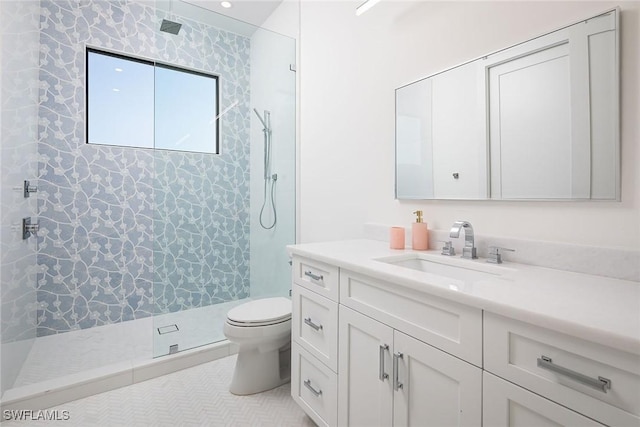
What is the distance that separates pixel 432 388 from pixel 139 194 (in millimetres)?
2692

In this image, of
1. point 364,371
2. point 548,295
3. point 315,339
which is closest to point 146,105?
point 315,339

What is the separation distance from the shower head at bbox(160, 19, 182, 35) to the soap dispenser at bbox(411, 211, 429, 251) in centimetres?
235

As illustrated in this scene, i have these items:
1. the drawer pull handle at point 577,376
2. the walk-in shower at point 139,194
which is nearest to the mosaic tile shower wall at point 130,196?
the walk-in shower at point 139,194

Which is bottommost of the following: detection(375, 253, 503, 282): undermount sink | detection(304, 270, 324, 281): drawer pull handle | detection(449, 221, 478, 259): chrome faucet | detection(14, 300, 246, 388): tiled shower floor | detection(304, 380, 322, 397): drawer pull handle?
detection(14, 300, 246, 388): tiled shower floor

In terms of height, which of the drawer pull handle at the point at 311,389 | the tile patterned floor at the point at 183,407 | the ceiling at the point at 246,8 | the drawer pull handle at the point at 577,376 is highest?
the ceiling at the point at 246,8

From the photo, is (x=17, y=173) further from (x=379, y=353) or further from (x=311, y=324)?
(x=379, y=353)

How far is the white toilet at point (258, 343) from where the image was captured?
5.66ft

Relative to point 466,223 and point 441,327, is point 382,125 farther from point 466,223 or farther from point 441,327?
point 441,327

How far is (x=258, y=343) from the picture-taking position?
Result: 5.73ft

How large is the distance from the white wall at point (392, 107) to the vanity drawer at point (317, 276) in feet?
1.76

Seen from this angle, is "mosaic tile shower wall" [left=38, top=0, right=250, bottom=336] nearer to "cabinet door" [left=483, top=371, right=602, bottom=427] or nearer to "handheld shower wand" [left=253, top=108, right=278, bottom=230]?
"handheld shower wand" [left=253, top=108, right=278, bottom=230]

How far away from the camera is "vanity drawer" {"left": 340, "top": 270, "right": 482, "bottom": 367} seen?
2.61 feet

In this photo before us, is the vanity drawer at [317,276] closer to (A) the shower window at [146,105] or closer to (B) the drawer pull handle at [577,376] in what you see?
(B) the drawer pull handle at [577,376]

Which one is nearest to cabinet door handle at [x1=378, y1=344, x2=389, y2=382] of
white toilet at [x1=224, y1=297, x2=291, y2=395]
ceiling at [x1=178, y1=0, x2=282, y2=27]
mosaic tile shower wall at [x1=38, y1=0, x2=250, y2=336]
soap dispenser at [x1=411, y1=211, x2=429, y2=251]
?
soap dispenser at [x1=411, y1=211, x2=429, y2=251]
